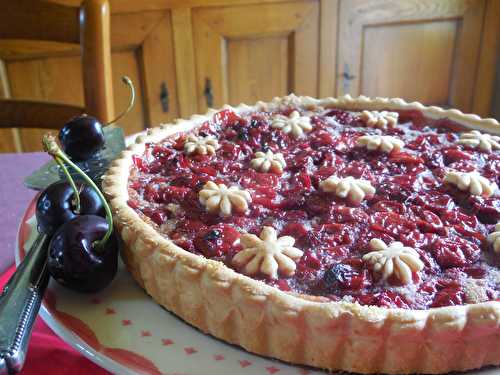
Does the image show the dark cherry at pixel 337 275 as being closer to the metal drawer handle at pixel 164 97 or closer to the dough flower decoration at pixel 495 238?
the dough flower decoration at pixel 495 238

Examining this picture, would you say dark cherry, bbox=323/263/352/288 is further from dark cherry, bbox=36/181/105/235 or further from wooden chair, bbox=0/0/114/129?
wooden chair, bbox=0/0/114/129

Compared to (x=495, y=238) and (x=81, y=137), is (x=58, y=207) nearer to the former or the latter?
(x=81, y=137)

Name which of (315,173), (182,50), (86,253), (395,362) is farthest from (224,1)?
(395,362)

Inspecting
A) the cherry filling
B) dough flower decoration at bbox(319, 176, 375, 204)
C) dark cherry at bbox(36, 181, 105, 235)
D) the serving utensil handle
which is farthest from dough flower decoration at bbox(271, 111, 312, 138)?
the serving utensil handle

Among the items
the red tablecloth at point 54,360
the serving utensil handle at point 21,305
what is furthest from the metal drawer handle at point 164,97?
the red tablecloth at point 54,360

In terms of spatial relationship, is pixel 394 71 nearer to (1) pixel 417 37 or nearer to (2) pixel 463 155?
(1) pixel 417 37

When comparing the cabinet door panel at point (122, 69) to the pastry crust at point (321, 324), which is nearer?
the pastry crust at point (321, 324)
